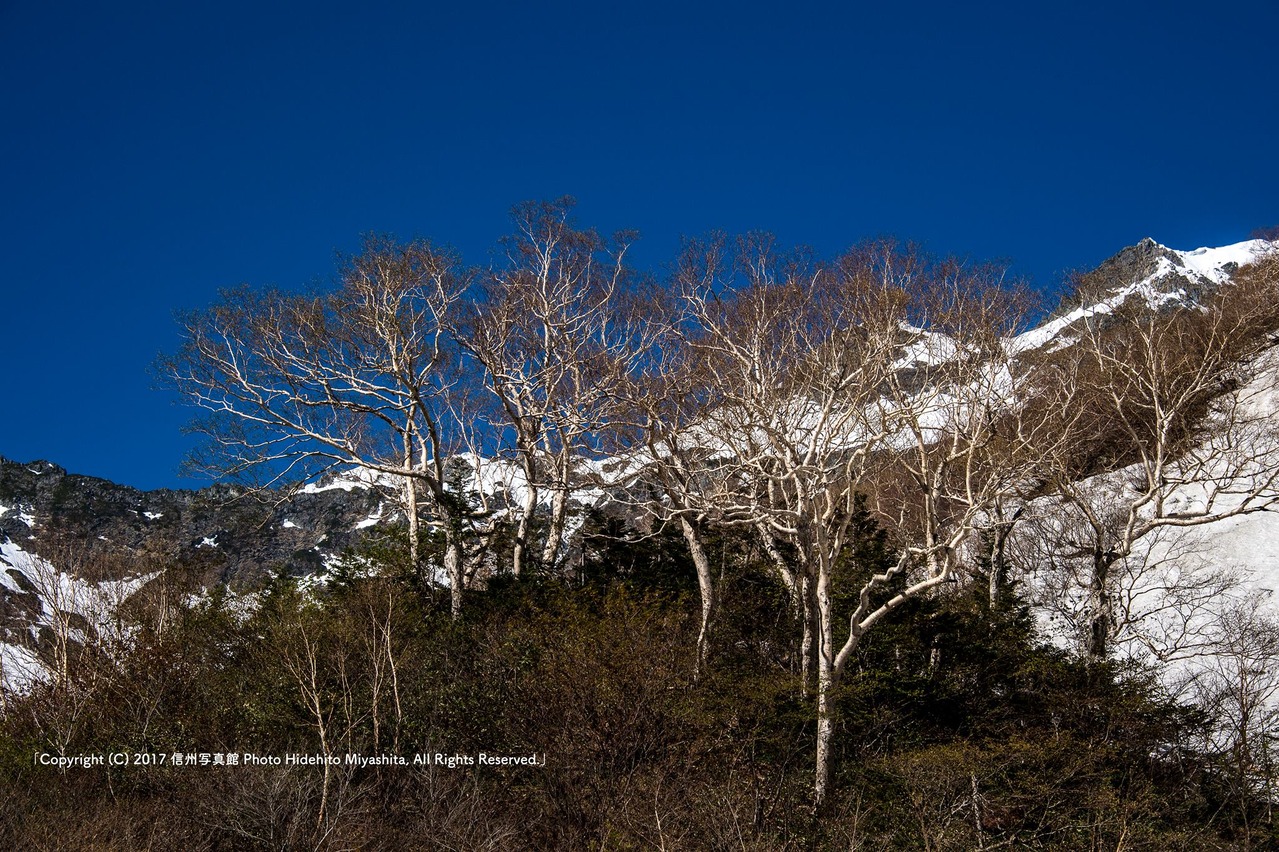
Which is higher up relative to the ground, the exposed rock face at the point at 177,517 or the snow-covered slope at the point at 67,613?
the exposed rock face at the point at 177,517

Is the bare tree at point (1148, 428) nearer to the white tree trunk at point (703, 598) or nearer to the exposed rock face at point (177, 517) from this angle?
the white tree trunk at point (703, 598)

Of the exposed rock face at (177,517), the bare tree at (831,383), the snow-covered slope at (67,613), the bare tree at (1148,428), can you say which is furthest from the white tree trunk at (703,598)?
the exposed rock face at (177,517)

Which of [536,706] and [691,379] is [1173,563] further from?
[536,706]

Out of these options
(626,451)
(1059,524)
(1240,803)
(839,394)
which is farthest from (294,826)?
(1059,524)

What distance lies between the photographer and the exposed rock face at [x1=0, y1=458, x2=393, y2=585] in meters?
77.9

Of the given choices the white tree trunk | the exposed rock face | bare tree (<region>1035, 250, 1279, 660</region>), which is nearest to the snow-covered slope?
the white tree trunk

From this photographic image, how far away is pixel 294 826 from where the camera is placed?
11555mm

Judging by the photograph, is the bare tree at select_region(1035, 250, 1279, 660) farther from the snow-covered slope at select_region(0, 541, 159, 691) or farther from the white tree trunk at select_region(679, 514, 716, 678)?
the snow-covered slope at select_region(0, 541, 159, 691)

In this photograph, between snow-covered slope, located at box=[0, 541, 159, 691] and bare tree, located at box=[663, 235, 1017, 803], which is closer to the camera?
bare tree, located at box=[663, 235, 1017, 803]

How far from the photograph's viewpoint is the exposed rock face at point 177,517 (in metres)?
77.9

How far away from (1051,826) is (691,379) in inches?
388

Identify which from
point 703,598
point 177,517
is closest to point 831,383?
point 703,598

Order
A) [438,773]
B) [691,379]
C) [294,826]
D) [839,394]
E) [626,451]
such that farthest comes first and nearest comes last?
[626,451] < [691,379] < [839,394] < [438,773] < [294,826]

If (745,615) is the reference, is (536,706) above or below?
below
